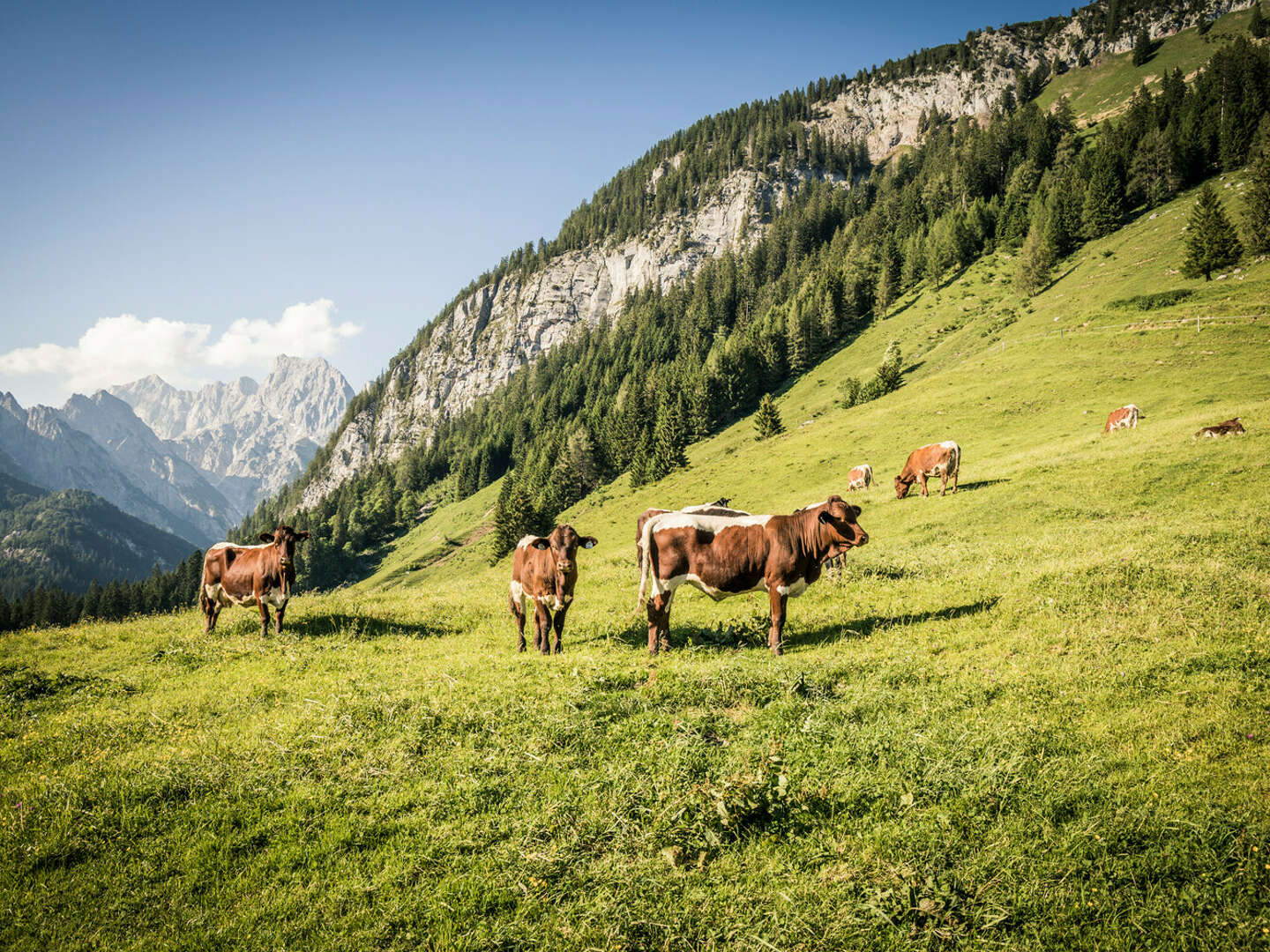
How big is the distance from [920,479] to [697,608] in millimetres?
21757

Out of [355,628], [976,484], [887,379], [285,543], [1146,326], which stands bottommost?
[355,628]

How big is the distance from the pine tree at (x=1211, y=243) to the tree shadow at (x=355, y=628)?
248 feet

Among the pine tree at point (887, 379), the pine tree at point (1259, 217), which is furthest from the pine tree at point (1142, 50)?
the pine tree at point (887, 379)

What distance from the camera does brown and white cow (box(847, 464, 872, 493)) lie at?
39.8 m

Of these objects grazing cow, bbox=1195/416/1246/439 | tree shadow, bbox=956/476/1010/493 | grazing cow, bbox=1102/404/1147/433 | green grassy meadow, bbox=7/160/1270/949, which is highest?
grazing cow, bbox=1102/404/1147/433

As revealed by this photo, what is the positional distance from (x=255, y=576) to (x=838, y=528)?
1506cm

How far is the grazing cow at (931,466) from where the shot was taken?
99.7ft

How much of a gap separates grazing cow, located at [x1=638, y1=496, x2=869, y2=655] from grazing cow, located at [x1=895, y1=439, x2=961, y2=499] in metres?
20.9

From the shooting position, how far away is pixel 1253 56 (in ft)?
313

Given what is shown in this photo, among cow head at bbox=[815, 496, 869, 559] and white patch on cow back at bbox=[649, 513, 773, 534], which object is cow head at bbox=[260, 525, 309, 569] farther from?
cow head at bbox=[815, 496, 869, 559]

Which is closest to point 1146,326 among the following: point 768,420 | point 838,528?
point 768,420

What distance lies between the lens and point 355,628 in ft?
50.6

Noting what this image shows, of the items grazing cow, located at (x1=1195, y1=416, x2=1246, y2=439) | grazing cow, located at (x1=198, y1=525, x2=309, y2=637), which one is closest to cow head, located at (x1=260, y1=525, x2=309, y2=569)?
grazing cow, located at (x1=198, y1=525, x2=309, y2=637)

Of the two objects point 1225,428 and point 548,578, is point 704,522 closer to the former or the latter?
point 548,578
